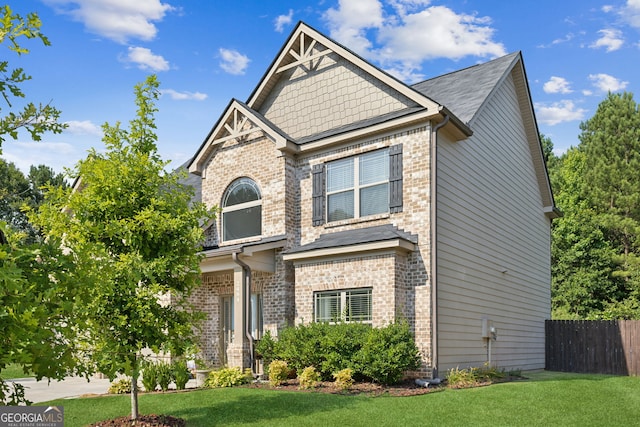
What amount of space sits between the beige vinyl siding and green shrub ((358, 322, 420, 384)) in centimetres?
127

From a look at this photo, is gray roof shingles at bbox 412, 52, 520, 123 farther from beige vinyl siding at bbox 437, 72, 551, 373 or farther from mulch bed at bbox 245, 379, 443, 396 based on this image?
mulch bed at bbox 245, 379, 443, 396

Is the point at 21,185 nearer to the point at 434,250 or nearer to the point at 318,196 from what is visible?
the point at 318,196

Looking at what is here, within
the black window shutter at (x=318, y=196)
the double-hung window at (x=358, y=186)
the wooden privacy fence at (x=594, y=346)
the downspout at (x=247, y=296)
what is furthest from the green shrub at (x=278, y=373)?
the wooden privacy fence at (x=594, y=346)

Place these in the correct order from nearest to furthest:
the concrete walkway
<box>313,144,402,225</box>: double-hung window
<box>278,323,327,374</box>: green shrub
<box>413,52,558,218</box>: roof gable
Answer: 1. the concrete walkway
2. <box>278,323,327,374</box>: green shrub
3. <box>313,144,402,225</box>: double-hung window
4. <box>413,52,558,218</box>: roof gable

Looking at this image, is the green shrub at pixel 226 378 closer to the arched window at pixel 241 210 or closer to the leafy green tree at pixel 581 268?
the arched window at pixel 241 210

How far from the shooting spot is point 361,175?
15219 mm

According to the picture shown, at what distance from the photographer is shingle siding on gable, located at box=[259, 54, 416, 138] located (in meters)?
15.6

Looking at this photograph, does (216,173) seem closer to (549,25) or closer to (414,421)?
(414,421)

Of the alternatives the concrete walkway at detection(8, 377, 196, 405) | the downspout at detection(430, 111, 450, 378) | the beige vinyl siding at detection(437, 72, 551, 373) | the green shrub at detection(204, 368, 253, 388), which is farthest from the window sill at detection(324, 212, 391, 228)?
the concrete walkway at detection(8, 377, 196, 405)

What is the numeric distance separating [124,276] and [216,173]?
8.84 m

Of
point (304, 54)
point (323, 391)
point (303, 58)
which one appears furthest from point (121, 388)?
point (304, 54)

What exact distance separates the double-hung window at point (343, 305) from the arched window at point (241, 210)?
3.09 metres

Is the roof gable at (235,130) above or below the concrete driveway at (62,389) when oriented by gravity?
above

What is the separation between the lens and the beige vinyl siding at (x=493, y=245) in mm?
14531
